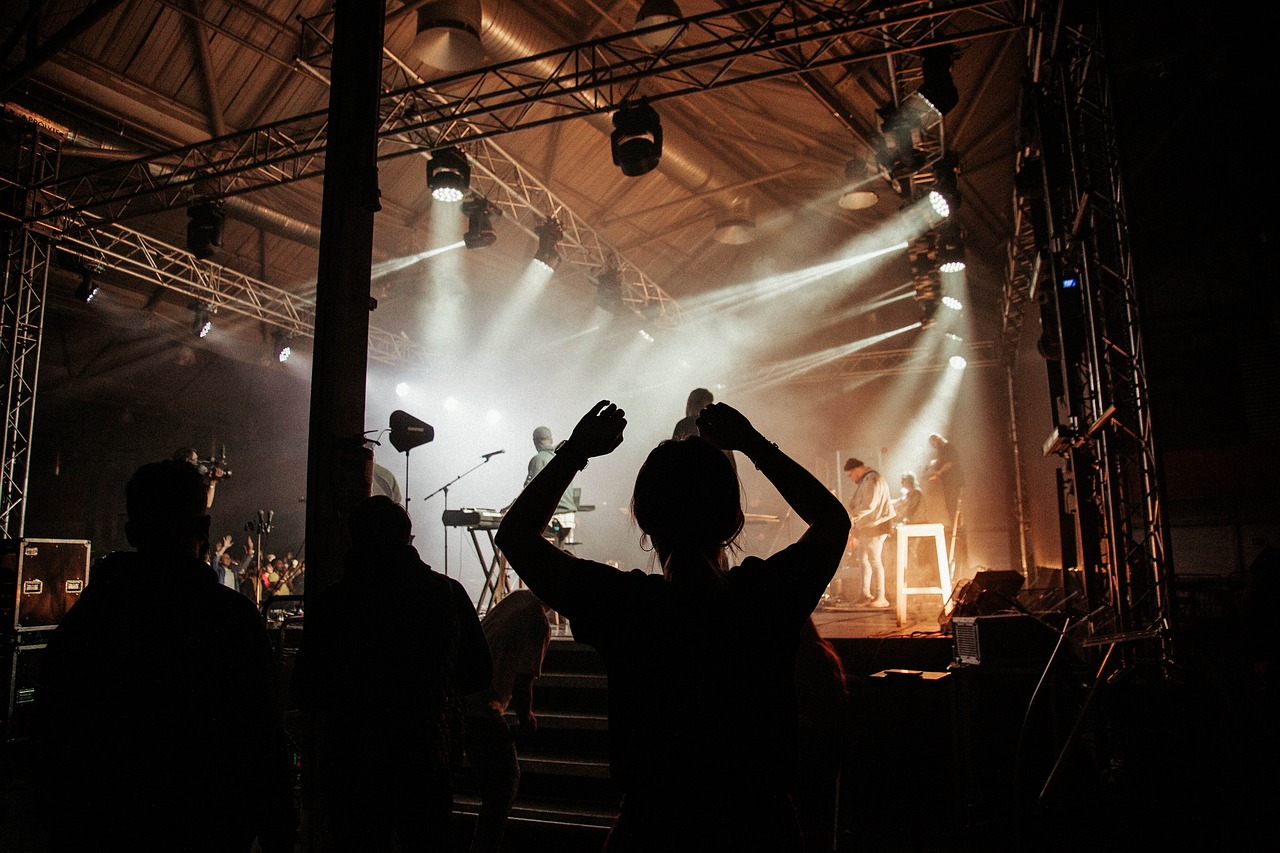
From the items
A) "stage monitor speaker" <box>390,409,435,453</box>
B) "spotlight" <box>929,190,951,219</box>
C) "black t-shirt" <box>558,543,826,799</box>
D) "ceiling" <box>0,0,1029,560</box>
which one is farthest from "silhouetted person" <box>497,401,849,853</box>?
"spotlight" <box>929,190,951,219</box>

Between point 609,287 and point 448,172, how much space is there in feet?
13.7

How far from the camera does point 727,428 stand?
5.04 ft

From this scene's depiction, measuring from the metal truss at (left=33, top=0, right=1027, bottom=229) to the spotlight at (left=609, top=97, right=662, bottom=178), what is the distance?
0.13 meters

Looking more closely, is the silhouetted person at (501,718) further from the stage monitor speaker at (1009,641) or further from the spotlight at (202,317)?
the spotlight at (202,317)

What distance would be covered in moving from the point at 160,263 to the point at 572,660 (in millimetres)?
10830

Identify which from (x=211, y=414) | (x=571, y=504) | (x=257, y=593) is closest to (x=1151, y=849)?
(x=571, y=504)

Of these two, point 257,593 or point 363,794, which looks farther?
point 257,593

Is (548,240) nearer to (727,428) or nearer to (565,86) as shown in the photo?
(565,86)

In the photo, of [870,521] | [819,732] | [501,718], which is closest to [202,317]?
[870,521]

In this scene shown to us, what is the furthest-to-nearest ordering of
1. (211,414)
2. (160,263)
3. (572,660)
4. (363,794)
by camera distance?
(211,414), (160,263), (572,660), (363,794)

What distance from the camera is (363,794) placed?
2.60 m

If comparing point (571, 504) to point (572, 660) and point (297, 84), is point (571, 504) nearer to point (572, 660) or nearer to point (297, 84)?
point (572, 660)

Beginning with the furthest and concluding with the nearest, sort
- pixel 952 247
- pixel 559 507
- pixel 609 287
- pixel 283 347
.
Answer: pixel 283 347 → pixel 609 287 → pixel 952 247 → pixel 559 507

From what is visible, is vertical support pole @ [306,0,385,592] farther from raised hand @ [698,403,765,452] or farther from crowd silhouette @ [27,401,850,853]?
raised hand @ [698,403,765,452]
